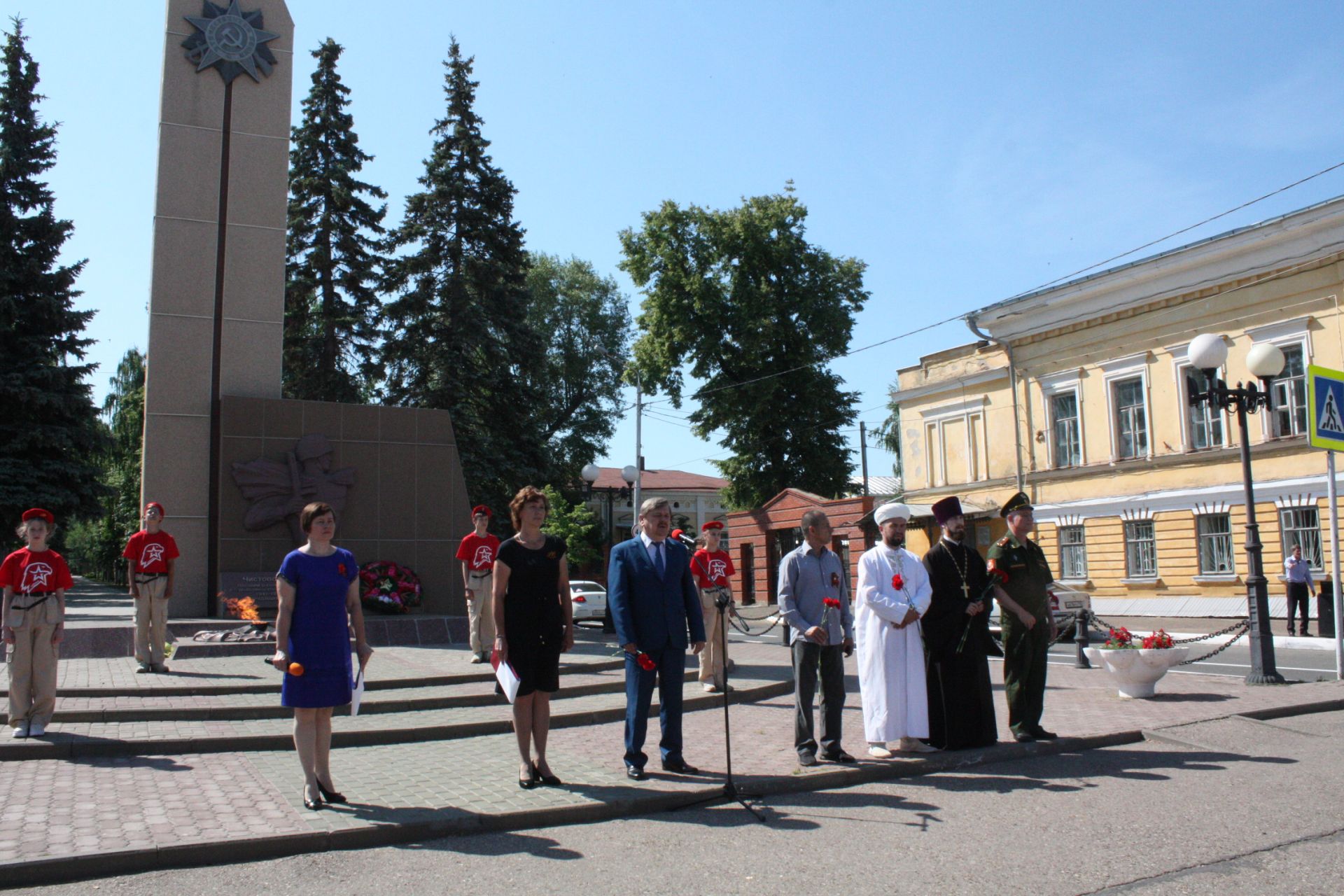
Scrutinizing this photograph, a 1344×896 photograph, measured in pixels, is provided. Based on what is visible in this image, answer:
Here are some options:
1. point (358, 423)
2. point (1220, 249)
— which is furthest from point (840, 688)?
point (1220, 249)

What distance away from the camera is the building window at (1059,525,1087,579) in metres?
30.0

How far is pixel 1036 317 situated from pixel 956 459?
5.70 meters

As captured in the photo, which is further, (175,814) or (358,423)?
(358,423)

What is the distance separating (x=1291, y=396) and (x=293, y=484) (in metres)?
23.2

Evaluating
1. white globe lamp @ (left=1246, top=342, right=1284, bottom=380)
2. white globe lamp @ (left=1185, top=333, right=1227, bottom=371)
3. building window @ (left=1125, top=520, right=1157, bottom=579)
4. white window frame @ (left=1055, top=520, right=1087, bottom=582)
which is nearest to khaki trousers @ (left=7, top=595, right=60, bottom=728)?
white globe lamp @ (left=1185, top=333, right=1227, bottom=371)

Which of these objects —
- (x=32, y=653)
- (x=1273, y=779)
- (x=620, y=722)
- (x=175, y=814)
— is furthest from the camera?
(x=620, y=722)

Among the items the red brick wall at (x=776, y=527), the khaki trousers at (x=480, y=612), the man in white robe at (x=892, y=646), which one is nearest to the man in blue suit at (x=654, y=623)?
the man in white robe at (x=892, y=646)

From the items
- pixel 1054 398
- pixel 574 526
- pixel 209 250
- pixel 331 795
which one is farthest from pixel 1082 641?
pixel 574 526

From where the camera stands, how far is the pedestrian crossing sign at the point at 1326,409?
37.0ft

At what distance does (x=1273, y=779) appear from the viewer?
646 cm

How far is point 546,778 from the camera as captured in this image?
6.39 meters

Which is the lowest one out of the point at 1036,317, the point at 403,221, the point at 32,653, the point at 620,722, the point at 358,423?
the point at 620,722

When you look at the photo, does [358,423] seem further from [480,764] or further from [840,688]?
[840,688]

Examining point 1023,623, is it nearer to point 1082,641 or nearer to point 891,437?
point 1082,641
